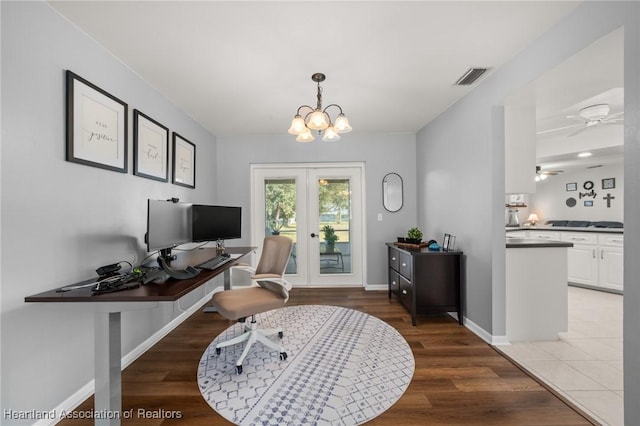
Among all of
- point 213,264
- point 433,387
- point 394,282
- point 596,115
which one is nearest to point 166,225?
point 213,264

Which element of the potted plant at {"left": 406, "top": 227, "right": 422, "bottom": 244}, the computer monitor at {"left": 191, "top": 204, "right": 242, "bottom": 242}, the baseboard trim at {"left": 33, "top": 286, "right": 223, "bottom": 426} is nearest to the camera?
the baseboard trim at {"left": 33, "top": 286, "right": 223, "bottom": 426}

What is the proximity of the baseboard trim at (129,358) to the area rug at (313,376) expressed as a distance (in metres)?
0.58

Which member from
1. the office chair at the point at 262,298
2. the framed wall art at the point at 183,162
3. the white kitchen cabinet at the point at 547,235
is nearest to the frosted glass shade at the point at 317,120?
the office chair at the point at 262,298

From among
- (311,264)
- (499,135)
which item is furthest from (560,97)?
(311,264)

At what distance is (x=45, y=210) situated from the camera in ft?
4.89

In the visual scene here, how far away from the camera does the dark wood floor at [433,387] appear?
5.13ft

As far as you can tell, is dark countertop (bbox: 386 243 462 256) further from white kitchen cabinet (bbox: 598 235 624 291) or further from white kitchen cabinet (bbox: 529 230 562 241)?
white kitchen cabinet (bbox: 598 235 624 291)

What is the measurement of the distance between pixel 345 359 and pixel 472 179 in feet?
7.09

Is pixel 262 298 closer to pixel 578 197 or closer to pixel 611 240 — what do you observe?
pixel 611 240

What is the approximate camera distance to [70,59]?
167 cm

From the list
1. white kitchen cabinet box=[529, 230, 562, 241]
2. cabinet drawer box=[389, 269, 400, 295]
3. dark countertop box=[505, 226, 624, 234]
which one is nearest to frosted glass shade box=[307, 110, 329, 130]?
cabinet drawer box=[389, 269, 400, 295]

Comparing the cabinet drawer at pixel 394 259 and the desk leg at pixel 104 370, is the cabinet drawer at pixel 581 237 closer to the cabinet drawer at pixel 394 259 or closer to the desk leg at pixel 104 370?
the cabinet drawer at pixel 394 259

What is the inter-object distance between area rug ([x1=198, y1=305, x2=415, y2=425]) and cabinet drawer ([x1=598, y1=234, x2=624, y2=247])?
3931mm

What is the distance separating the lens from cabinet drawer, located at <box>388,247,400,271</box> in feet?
11.4
